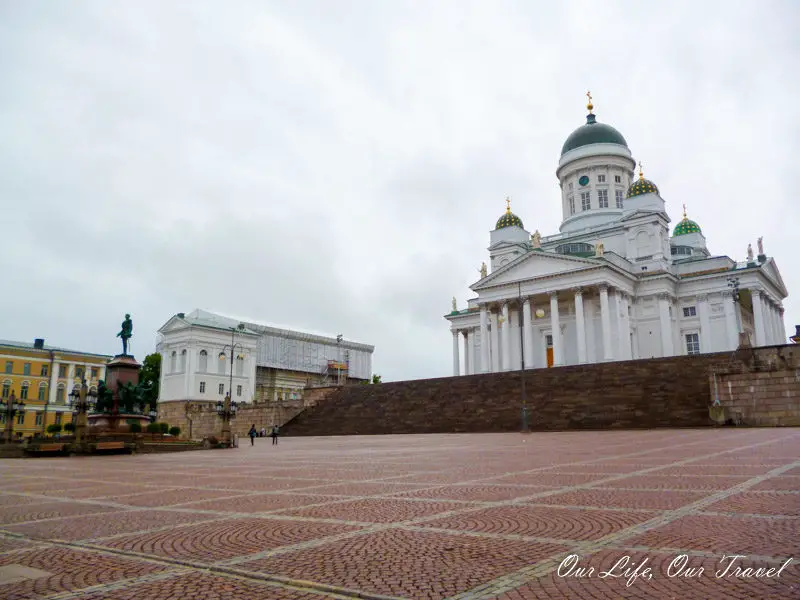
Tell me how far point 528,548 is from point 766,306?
220 ft

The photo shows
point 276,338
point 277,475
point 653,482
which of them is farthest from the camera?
point 276,338

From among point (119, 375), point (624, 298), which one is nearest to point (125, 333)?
point (119, 375)

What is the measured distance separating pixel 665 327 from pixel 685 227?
19709 millimetres

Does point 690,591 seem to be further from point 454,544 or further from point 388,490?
point 388,490

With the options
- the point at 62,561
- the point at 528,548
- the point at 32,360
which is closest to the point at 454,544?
the point at 528,548

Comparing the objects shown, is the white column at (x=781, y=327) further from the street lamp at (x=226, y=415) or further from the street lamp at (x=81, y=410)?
the street lamp at (x=81, y=410)

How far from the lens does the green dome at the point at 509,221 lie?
240ft

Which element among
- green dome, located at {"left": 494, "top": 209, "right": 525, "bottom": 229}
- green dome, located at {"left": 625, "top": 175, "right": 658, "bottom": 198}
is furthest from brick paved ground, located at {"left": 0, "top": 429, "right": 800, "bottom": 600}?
green dome, located at {"left": 494, "top": 209, "right": 525, "bottom": 229}

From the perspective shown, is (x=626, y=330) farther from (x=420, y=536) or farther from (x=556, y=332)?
(x=420, y=536)

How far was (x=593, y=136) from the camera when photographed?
74688 millimetres

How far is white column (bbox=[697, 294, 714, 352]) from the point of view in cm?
5975

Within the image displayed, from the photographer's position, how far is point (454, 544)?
5750mm

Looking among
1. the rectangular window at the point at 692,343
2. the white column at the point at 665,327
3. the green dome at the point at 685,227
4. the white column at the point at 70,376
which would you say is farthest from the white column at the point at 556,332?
the white column at the point at 70,376

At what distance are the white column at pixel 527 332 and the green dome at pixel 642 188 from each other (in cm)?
1652
